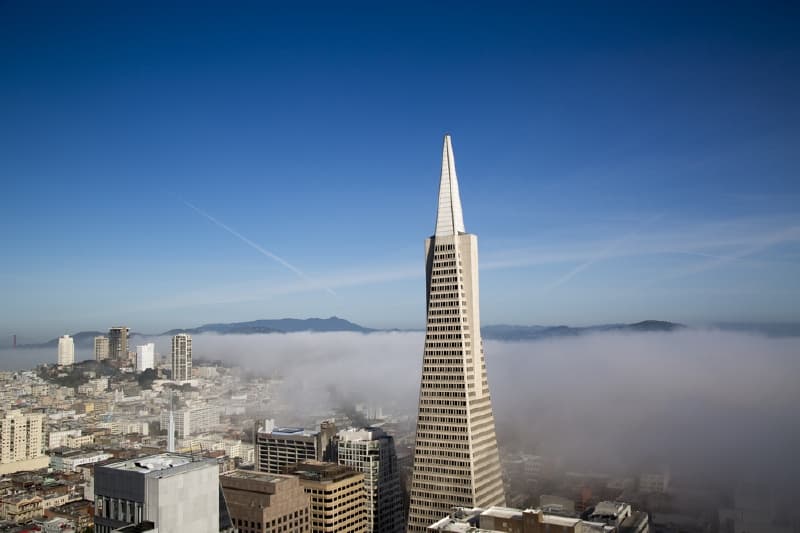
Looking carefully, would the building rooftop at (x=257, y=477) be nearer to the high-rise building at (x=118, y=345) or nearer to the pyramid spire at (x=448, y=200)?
the pyramid spire at (x=448, y=200)

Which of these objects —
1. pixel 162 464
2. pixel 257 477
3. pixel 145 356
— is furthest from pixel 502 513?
pixel 145 356

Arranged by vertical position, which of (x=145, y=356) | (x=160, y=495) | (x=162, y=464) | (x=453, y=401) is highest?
(x=145, y=356)

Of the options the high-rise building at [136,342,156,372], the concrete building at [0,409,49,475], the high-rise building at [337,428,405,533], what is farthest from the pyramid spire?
the high-rise building at [136,342,156,372]

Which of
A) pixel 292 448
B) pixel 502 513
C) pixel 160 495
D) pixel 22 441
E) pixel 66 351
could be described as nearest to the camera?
pixel 160 495

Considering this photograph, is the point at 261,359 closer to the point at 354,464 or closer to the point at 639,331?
the point at 354,464

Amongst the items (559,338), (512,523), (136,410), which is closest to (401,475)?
(559,338)

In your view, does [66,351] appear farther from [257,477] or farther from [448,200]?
[448,200]
